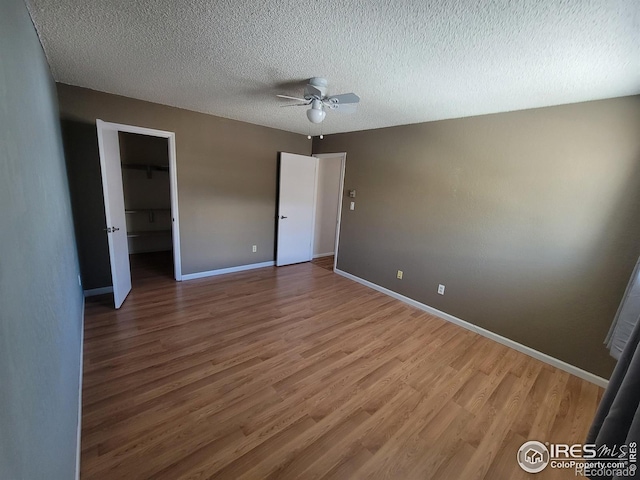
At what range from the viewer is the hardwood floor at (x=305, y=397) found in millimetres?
1464

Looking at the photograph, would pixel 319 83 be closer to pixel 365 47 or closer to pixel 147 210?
pixel 365 47

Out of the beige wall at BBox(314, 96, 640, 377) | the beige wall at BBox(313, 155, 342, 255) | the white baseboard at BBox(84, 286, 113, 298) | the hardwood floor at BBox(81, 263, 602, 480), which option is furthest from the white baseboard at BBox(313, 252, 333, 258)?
the white baseboard at BBox(84, 286, 113, 298)

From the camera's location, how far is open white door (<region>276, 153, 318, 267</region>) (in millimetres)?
4500

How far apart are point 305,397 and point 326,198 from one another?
4.03m

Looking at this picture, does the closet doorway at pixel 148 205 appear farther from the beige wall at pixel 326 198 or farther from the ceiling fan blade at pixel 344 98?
the beige wall at pixel 326 198

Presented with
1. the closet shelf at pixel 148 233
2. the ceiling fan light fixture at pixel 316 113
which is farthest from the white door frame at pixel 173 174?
the ceiling fan light fixture at pixel 316 113

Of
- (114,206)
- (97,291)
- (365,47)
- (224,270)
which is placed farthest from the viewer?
(224,270)

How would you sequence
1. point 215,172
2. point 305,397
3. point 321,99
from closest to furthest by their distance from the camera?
point 305,397, point 321,99, point 215,172

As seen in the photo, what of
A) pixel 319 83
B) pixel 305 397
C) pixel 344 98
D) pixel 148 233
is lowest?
pixel 305 397

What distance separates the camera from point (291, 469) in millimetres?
1409

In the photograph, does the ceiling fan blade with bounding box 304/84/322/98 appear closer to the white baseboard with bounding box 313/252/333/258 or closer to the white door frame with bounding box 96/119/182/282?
the white door frame with bounding box 96/119/182/282

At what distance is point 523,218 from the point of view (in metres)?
2.56

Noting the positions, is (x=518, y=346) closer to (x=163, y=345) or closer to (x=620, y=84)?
(x=620, y=84)

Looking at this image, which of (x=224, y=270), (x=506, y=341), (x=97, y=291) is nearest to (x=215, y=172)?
(x=224, y=270)
